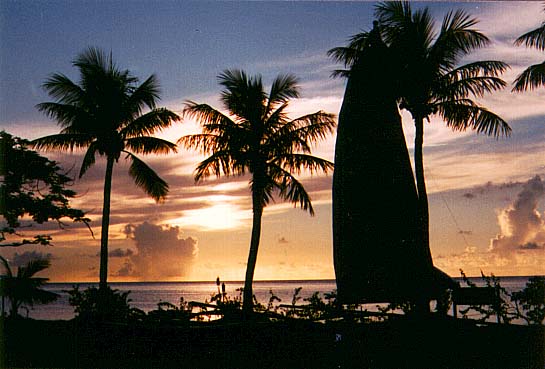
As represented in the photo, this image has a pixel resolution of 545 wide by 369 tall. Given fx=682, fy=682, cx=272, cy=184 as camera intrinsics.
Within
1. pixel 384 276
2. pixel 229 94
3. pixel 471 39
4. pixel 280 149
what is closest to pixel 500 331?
Result: pixel 384 276

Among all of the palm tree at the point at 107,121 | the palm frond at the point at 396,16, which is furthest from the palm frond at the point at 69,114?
the palm frond at the point at 396,16

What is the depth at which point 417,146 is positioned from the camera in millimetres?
22609

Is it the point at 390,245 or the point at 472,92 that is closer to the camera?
the point at 390,245

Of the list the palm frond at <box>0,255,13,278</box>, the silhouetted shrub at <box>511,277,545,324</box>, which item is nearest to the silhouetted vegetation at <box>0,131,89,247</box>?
the palm frond at <box>0,255,13,278</box>

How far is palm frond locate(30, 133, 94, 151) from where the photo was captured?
26938 mm

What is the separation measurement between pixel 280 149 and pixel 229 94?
3028 millimetres

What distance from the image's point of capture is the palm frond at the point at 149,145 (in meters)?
28.1

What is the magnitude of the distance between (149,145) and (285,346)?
14333mm

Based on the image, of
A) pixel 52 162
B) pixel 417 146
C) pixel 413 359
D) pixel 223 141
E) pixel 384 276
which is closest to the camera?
pixel 413 359

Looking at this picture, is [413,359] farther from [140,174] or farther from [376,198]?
[140,174]

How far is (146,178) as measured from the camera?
28.0m

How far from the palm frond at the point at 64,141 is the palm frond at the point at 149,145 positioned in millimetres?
1646

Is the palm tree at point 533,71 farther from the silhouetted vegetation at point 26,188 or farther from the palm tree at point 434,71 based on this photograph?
the silhouetted vegetation at point 26,188

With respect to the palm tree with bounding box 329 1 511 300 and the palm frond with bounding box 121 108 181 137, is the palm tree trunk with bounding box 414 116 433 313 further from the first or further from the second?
the palm frond with bounding box 121 108 181 137
